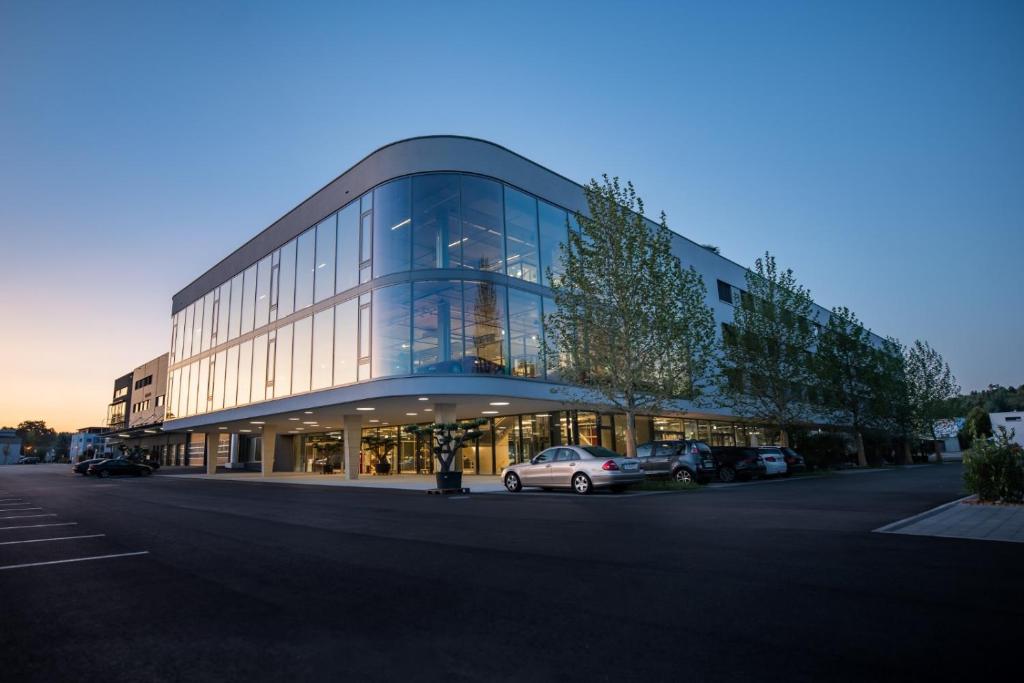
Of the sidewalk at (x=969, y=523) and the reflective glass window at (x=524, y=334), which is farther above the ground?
the reflective glass window at (x=524, y=334)

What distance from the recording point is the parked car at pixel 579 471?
17000mm

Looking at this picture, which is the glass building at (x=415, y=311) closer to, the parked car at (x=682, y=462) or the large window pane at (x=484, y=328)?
the large window pane at (x=484, y=328)

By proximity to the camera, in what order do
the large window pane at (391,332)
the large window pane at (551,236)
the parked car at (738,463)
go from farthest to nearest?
the large window pane at (551,236)
the large window pane at (391,332)
the parked car at (738,463)

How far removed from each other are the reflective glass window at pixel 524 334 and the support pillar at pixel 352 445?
1086 cm

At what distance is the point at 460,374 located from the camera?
2450cm

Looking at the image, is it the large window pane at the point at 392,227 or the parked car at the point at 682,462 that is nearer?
the parked car at the point at 682,462

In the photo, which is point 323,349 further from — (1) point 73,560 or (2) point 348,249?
(1) point 73,560

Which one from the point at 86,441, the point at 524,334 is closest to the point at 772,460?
the point at 524,334

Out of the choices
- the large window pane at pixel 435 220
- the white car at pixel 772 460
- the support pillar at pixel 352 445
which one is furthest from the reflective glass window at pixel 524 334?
the white car at pixel 772 460

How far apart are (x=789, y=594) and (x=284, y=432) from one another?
48.9 m

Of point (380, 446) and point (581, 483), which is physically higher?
point (380, 446)

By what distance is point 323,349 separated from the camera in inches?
1158

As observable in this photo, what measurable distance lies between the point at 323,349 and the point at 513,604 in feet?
88.7

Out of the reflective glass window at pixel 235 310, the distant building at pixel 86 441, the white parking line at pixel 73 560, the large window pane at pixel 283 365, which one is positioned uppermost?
the reflective glass window at pixel 235 310
